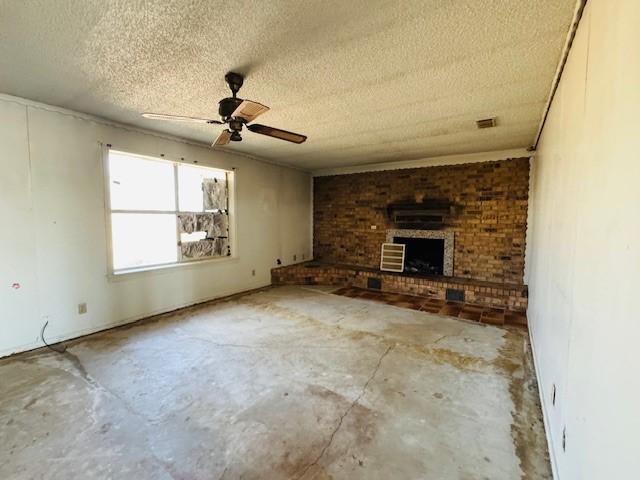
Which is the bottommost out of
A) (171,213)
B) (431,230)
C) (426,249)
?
(426,249)

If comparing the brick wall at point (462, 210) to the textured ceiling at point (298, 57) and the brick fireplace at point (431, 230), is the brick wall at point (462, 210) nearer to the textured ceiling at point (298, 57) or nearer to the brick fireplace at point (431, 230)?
the brick fireplace at point (431, 230)

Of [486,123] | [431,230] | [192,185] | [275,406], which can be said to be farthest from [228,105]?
[431,230]

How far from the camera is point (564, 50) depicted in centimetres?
183

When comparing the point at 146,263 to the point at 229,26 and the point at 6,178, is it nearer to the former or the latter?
the point at 6,178

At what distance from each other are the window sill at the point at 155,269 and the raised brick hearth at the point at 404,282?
1.38m

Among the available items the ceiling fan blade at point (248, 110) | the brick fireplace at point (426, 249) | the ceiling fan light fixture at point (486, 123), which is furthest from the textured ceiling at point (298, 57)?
the brick fireplace at point (426, 249)

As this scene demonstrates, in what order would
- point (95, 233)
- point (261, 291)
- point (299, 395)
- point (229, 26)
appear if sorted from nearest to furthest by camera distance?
point (229, 26) → point (299, 395) → point (95, 233) → point (261, 291)

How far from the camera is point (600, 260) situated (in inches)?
40.4

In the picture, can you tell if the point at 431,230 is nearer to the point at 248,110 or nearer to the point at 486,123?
the point at 486,123

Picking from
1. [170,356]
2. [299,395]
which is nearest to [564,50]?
[299,395]

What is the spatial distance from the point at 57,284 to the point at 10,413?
1.44m

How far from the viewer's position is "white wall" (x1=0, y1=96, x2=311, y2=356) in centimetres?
273

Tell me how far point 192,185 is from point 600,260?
14.5 feet

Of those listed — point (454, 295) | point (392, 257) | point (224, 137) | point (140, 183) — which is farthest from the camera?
point (392, 257)
